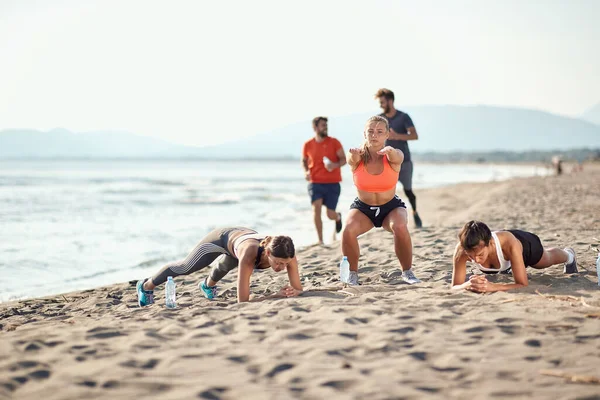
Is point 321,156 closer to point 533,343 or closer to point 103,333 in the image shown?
point 103,333

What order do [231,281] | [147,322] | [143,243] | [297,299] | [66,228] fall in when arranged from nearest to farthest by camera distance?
[147,322] → [297,299] → [231,281] → [143,243] → [66,228]

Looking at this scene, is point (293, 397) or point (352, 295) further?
point (352, 295)

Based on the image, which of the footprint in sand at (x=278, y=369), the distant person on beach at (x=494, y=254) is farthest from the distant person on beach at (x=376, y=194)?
the footprint in sand at (x=278, y=369)

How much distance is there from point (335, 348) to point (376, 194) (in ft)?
8.24

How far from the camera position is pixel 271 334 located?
4203 millimetres

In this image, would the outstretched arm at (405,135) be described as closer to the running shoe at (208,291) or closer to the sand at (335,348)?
the sand at (335,348)

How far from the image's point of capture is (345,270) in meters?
6.13

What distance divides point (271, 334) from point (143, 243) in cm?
893

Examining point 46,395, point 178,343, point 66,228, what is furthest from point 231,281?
point 66,228

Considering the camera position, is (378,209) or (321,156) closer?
(378,209)

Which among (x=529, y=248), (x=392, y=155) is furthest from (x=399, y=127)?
(x=529, y=248)

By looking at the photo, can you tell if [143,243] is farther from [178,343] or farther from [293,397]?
[293,397]

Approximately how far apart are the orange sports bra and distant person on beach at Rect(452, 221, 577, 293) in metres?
1.06

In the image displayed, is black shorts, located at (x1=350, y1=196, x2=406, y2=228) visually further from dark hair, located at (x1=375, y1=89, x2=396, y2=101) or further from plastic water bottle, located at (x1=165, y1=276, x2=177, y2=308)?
dark hair, located at (x1=375, y1=89, x2=396, y2=101)
